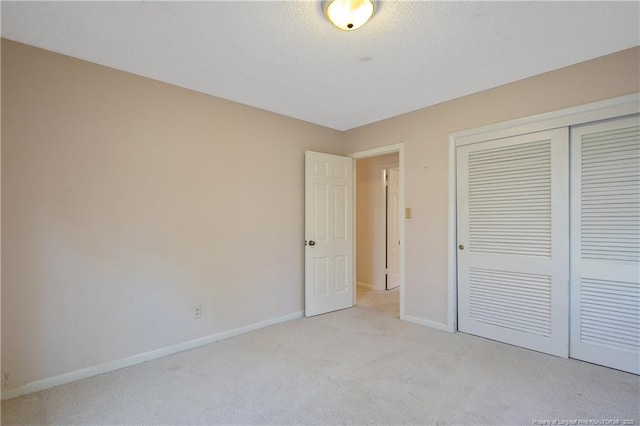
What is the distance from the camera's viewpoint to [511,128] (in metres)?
2.96

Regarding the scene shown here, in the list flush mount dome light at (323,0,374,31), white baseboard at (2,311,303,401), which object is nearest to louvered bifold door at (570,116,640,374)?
flush mount dome light at (323,0,374,31)

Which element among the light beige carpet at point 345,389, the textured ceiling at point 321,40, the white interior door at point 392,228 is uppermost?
the textured ceiling at point 321,40

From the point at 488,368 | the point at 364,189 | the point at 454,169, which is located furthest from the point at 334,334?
the point at 364,189

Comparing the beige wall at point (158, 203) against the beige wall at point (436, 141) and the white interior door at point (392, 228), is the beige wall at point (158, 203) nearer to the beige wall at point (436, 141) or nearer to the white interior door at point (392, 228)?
the beige wall at point (436, 141)

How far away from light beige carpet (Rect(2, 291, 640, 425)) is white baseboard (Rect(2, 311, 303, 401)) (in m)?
0.06

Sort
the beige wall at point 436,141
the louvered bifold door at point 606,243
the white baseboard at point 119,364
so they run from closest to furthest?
the white baseboard at point 119,364 < the louvered bifold door at point 606,243 < the beige wall at point 436,141

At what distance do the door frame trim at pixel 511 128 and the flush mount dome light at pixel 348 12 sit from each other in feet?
6.10

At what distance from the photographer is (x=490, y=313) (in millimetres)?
3139

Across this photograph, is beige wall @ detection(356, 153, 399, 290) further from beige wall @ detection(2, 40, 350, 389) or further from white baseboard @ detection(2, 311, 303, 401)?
white baseboard @ detection(2, 311, 303, 401)

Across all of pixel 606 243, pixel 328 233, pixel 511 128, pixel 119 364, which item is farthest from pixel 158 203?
pixel 606 243

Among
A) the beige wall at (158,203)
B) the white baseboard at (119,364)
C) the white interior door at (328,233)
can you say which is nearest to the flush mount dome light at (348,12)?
the beige wall at (158,203)

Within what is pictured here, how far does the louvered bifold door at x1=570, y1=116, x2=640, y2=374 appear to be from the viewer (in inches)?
94.2

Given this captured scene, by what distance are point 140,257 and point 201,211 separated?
66cm

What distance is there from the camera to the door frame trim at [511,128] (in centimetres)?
241
